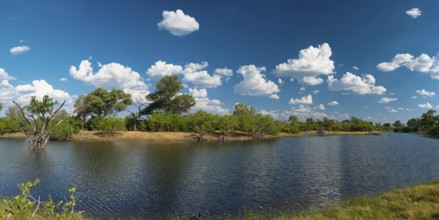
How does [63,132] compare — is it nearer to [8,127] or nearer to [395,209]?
[8,127]

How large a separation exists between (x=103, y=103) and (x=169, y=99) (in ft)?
99.2

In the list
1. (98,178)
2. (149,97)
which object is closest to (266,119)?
(149,97)

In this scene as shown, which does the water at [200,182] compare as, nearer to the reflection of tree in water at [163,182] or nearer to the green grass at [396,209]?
the reflection of tree in water at [163,182]

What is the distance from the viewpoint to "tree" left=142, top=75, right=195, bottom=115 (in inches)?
5281

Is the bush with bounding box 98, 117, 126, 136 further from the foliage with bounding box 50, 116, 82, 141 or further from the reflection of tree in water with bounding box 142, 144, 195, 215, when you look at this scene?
the reflection of tree in water with bounding box 142, 144, 195, 215

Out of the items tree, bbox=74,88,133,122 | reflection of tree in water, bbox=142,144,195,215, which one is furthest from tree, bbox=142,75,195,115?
reflection of tree in water, bbox=142,144,195,215

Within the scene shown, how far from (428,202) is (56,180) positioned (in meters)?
40.2

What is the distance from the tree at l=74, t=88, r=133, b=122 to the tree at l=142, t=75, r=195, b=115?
11108mm

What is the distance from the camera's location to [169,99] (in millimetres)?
136500

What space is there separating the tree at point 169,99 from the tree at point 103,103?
36.4 feet

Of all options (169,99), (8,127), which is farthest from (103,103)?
(8,127)

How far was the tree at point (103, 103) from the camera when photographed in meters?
126

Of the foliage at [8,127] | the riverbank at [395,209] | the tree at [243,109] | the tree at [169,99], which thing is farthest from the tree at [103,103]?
the riverbank at [395,209]

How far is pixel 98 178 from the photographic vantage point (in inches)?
1480
